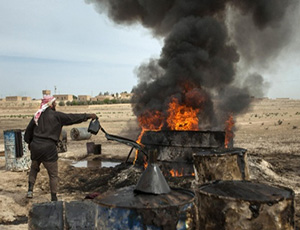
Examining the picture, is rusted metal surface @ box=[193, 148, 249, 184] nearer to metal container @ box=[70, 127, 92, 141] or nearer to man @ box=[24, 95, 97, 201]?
man @ box=[24, 95, 97, 201]

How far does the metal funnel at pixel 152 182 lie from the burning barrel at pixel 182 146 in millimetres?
4773

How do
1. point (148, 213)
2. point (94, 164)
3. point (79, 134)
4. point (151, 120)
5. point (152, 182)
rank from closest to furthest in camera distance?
1. point (148, 213)
2. point (152, 182)
3. point (94, 164)
4. point (151, 120)
5. point (79, 134)

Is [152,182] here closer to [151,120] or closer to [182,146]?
[182,146]

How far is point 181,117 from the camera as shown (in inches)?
424

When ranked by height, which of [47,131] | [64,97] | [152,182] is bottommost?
[152,182]

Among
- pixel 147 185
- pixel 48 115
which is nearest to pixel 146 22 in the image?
pixel 48 115

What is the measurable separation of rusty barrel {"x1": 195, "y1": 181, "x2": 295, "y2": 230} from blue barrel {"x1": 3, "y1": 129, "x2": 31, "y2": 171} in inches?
297

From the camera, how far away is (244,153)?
5.22m

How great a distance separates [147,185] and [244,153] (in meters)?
3.02

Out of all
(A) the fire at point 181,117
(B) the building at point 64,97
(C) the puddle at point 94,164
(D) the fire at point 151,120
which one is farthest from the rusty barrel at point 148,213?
(B) the building at point 64,97

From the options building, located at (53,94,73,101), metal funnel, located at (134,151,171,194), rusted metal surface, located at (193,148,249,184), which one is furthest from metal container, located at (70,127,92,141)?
building, located at (53,94,73,101)

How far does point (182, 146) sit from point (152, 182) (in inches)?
193

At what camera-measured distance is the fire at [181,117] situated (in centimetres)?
1028

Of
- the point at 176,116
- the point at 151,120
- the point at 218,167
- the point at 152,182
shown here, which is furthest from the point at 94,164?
the point at 152,182
